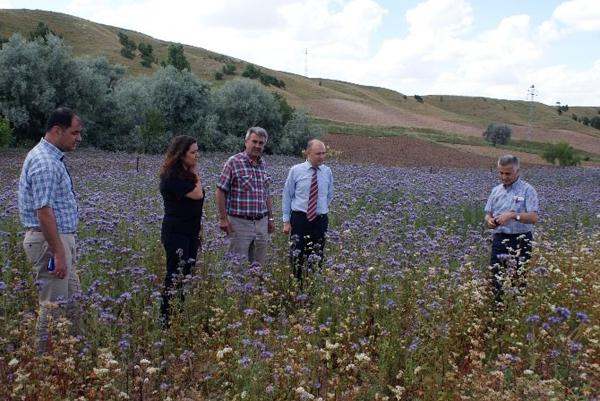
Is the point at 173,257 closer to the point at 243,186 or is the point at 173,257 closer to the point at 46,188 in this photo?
the point at 243,186

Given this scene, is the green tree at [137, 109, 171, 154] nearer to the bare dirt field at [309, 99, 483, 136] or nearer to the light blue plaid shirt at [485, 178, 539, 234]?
the light blue plaid shirt at [485, 178, 539, 234]

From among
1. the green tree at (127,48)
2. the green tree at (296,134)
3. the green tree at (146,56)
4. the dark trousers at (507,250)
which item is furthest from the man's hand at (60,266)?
the green tree at (127,48)

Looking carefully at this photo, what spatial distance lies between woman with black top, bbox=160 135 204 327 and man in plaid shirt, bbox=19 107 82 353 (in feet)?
3.23

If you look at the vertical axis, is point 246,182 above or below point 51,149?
below

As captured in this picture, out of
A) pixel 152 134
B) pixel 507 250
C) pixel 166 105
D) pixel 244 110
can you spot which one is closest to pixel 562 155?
pixel 244 110

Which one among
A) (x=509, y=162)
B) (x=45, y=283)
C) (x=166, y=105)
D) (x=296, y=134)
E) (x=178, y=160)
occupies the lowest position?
(x=45, y=283)

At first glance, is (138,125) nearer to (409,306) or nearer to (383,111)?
(409,306)

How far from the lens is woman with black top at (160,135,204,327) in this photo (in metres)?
5.43

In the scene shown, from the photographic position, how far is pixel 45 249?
4.51m

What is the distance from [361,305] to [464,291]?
0.91 meters

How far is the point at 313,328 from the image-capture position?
438 cm

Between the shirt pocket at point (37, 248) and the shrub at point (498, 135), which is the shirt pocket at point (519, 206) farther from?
the shrub at point (498, 135)

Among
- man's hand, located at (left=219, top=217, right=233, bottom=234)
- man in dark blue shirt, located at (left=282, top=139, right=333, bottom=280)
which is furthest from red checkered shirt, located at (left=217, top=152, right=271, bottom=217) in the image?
man in dark blue shirt, located at (left=282, top=139, right=333, bottom=280)

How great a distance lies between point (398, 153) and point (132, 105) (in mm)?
15050
